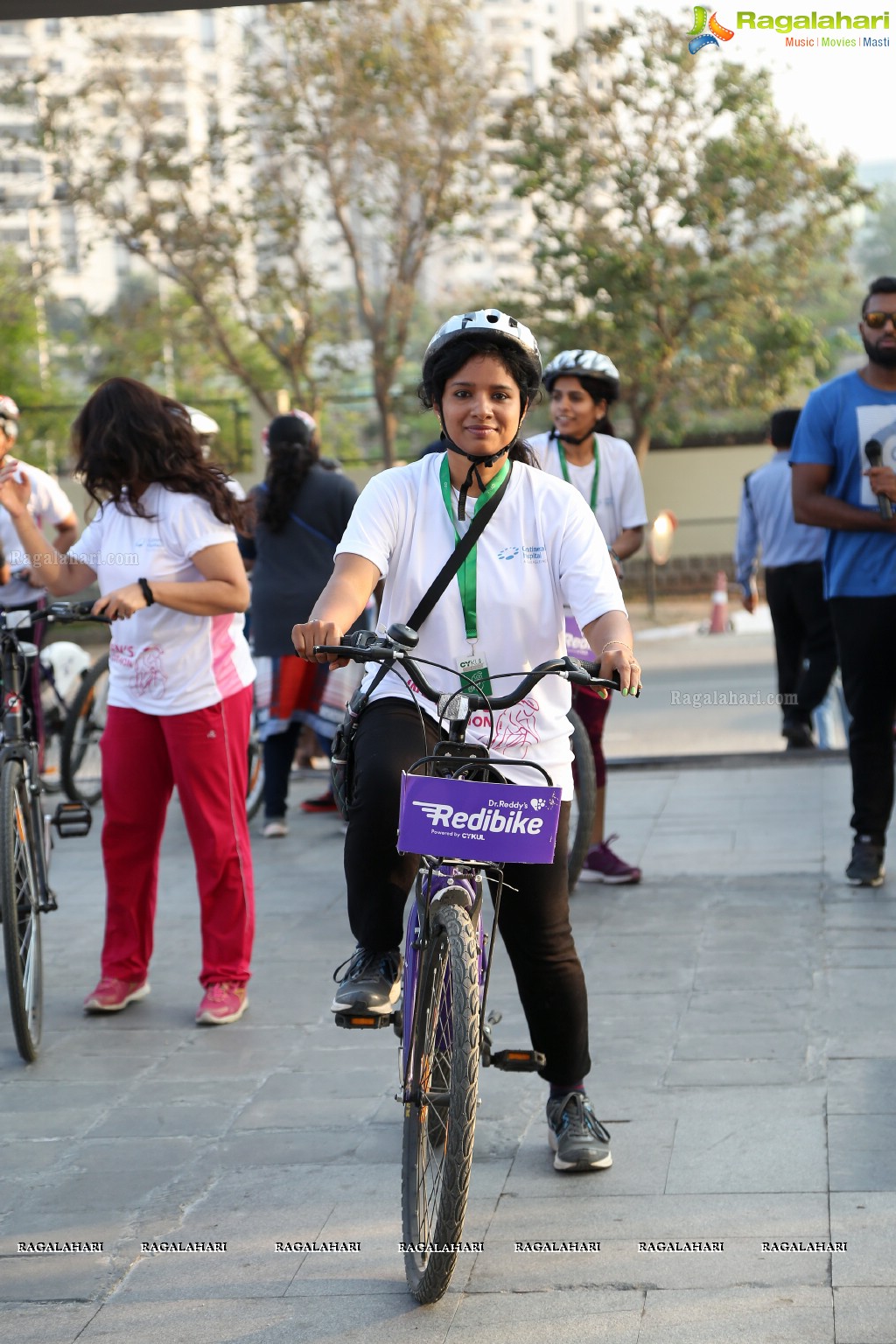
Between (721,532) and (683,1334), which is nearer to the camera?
(683,1334)

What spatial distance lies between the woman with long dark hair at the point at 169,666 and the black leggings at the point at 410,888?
5.78 feet

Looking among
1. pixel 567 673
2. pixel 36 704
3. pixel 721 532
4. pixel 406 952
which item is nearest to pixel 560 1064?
pixel 406 952

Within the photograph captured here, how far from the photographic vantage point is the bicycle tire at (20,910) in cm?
496

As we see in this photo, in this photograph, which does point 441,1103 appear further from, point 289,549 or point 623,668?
point 289,549

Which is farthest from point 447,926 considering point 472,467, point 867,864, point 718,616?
point 718,616

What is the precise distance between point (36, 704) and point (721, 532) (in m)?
21.8

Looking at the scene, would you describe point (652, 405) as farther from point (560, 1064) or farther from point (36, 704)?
point (560, 1064)

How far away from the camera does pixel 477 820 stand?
10.8 feet

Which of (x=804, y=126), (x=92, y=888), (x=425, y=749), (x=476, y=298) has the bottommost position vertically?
(x=92, y=888)

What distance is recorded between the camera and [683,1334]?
3.13 m

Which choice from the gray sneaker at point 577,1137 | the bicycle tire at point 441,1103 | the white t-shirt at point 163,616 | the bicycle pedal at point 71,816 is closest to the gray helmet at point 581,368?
the white t-shirt at point 163,616

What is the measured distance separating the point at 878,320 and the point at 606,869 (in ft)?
8.03

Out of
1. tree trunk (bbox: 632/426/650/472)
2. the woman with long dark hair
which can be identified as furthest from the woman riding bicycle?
tree trunk (bbox: 632/426/650/472)

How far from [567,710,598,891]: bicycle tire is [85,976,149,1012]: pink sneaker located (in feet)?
5.74
